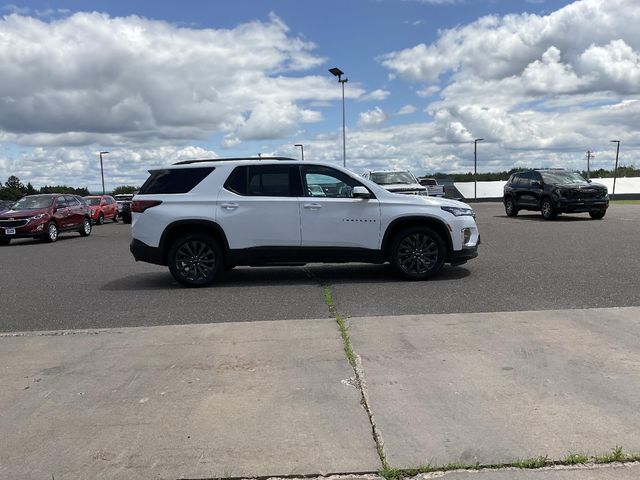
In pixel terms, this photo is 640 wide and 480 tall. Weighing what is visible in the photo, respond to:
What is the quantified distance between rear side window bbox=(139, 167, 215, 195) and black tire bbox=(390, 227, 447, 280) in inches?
118

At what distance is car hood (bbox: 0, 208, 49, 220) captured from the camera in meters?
18.3

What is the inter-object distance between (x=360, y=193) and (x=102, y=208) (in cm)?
2630

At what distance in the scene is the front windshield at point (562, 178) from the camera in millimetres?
20125

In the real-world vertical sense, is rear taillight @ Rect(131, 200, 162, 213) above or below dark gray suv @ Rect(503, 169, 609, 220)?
above

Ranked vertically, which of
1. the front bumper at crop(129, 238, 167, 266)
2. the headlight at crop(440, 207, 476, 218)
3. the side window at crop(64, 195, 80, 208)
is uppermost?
the headlight at crop(440, 207, 476, 218)

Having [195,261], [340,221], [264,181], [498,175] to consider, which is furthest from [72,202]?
[498,175]

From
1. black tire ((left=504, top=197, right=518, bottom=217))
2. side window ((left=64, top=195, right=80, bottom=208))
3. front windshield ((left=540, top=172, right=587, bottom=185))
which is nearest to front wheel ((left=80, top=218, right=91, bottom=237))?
side window ((left=64, top=195, right=80, bottom=208))

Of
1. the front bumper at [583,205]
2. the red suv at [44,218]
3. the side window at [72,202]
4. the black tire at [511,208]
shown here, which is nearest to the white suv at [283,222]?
the red suv at [44,218]

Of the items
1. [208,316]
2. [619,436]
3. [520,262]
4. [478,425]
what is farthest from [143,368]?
[520,262]

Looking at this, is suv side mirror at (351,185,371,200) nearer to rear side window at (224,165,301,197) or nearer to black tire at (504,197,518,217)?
rear side window at (224,165,301,197)

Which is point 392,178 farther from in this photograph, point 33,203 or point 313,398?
point 313,398

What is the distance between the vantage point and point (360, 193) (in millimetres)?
8180

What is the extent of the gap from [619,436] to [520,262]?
6844 mm

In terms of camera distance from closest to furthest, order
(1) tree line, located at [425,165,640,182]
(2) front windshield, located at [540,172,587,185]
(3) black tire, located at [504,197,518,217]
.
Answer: (2) front windshield, located at [540,172,587,185]
(3) black tire, located at [504,197,518,217]
(1) tree line, located at [425,165,640,182]
